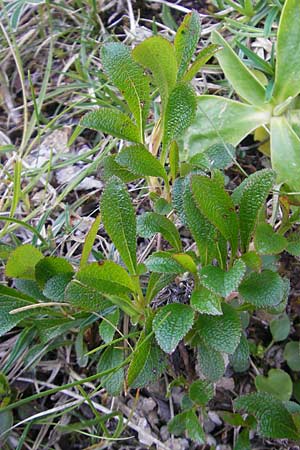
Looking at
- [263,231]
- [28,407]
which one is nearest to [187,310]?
[263,231]

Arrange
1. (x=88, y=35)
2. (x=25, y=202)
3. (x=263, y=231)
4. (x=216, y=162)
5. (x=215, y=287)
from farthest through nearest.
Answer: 1. (x=88, y=35)
2. (x=25, y=202)
3. (x=216, y=162)
4. (x=263, y=231)
5. (x=215, y=287)

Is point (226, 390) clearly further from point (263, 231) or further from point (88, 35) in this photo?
point (88, 35)

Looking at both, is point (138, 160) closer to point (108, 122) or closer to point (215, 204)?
point (108, 122)

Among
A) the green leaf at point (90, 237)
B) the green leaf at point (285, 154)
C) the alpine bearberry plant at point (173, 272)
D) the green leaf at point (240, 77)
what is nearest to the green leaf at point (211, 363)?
the alpine bearberry plant at point (173, 272)

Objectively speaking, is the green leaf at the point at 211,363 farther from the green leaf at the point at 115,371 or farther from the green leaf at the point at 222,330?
the green leaf at the point at 115,371

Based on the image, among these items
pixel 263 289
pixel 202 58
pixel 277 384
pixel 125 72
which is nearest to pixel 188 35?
pixel 202 58

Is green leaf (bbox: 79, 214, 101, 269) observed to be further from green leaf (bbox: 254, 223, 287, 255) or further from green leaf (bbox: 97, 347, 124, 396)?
green leaf (bbox: 254, 223, 287, 255)
